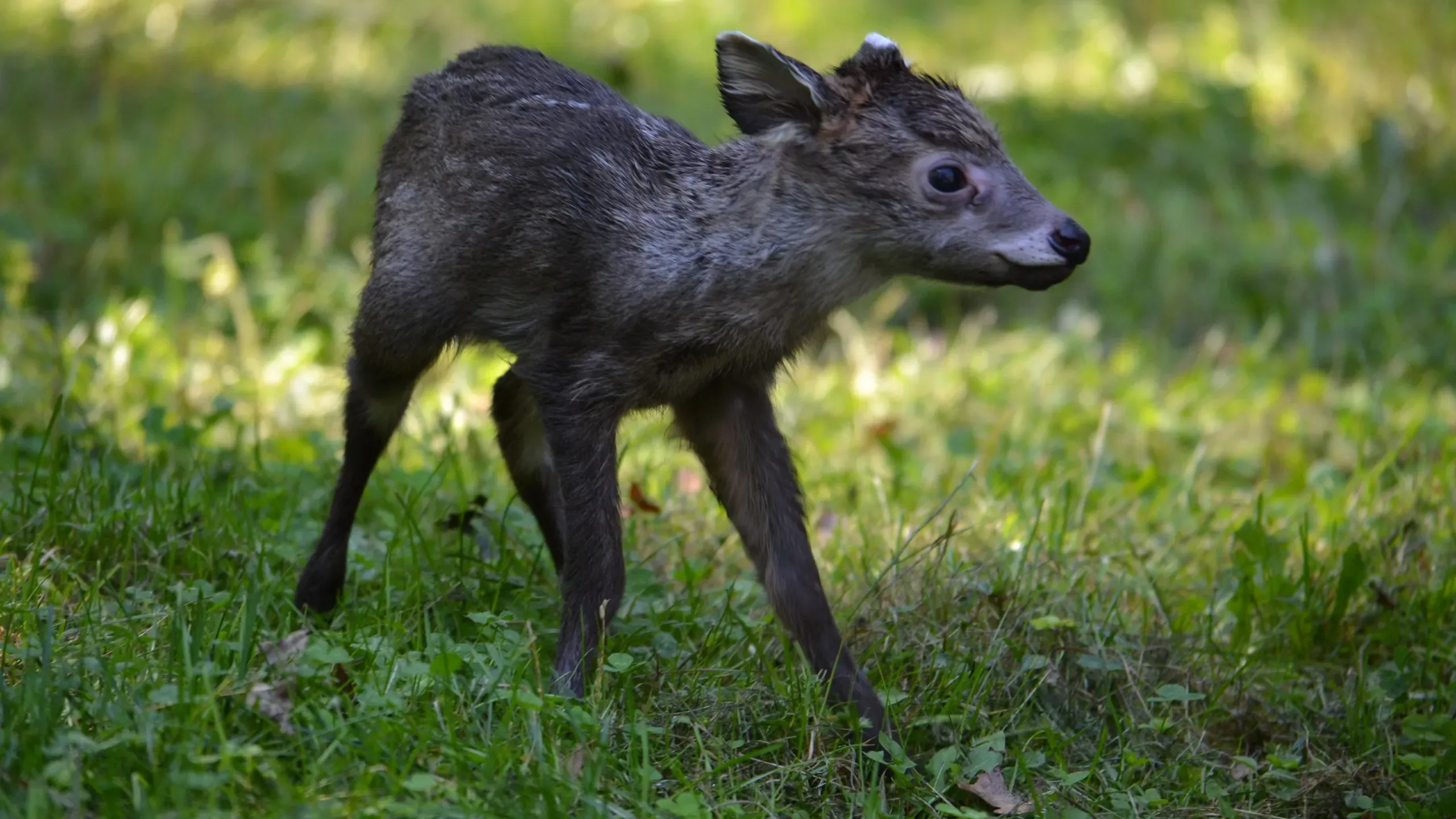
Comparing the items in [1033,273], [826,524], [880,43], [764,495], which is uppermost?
[880,43]

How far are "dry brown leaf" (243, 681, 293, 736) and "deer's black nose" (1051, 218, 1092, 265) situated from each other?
6.57ft

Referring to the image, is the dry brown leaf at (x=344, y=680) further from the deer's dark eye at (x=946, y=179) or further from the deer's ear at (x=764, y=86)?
the deer's dark eye at (x=946, y=179)

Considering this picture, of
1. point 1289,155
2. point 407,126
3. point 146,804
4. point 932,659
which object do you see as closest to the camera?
point 146,804

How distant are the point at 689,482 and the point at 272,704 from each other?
7.26 feet

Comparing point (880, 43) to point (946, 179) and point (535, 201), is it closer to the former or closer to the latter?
point (946, 179)

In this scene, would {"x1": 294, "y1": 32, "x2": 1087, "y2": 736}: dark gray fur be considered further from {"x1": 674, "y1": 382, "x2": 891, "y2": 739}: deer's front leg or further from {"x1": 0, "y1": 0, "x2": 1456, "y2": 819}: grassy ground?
{"x1": 0, "y1": 0, "x2": 1456, "y2": 819}: grassy ground

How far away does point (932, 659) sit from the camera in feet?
13.0

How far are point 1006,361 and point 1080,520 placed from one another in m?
1.82

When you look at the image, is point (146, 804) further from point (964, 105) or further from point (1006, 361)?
point (1006, 361)

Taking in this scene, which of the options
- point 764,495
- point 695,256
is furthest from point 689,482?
point 695,256

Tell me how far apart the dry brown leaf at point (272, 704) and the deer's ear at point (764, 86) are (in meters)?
1.78

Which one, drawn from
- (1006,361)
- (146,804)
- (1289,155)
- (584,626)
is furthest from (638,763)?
(1289,155)

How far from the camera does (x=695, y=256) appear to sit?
3.72 metres

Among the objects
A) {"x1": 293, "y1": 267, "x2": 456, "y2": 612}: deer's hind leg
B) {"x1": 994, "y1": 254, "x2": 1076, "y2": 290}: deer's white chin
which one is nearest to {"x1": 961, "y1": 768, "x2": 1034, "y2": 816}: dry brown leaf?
{"x1": 994, "y1": 254, "x2": 1076, "y2": 290}: deer's white chin
